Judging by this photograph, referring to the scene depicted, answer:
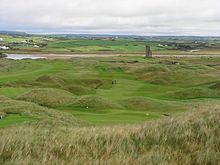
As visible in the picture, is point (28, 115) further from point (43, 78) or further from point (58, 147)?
point (43, 78)

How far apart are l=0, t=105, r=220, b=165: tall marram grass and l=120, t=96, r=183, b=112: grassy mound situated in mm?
21964

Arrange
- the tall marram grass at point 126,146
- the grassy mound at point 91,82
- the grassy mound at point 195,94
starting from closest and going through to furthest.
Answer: the tall marram grass at point 126,146
the grassy mound at point 195,94
the grassy mound at point 91,82

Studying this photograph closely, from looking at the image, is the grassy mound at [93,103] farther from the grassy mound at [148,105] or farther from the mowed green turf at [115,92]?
the grassy mound at [148,105]

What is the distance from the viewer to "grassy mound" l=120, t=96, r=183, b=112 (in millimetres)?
30281

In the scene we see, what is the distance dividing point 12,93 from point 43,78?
1496cm

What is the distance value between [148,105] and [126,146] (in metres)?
24.5

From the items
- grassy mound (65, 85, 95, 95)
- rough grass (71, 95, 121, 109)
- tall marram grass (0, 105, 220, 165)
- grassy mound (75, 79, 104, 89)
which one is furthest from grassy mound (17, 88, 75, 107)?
tall marram grass (0, 105, 220, 165)

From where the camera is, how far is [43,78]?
51219 millimetres

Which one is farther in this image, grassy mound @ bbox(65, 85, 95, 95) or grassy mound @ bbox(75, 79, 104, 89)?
grassy mound @ bbox(75, 79, 104, 89)

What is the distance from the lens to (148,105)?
31.4m

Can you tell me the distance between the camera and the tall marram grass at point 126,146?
238 inches

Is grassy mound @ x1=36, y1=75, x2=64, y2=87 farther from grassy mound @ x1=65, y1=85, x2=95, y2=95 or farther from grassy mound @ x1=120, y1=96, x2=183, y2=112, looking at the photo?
grassy mound @ x1=120, y1=96, x2=183, y2=112

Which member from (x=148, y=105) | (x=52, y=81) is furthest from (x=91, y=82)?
(x=148, y=105)

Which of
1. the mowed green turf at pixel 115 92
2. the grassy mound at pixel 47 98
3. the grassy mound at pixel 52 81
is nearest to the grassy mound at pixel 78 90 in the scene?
the mowed green turf at pixel 115 92
